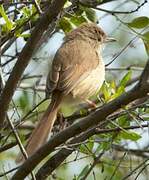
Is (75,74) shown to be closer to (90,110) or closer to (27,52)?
(90,110)

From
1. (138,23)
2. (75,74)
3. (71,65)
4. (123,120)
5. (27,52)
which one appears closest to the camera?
(27,52)

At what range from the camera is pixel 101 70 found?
6.31m

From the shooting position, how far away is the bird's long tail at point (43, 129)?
488cm

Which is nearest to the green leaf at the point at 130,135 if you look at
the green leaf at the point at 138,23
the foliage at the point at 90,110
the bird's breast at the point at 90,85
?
the foliage at the point at 90,110

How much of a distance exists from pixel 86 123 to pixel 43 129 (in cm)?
147

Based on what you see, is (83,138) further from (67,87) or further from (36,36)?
(67,87)

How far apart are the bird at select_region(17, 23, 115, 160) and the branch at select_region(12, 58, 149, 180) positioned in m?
0.98

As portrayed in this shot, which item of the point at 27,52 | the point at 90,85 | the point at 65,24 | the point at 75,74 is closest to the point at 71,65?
the point at 75,74

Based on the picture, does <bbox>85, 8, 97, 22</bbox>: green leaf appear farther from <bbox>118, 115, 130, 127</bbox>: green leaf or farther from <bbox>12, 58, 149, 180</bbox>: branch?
<bbox>12, 58, 149, 180</bbox>: branch

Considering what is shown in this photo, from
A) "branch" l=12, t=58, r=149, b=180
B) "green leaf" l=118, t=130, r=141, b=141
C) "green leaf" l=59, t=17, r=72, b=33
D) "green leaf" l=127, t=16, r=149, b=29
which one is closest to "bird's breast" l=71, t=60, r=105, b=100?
"green leaf" l=59, t=17, r=72, b=33

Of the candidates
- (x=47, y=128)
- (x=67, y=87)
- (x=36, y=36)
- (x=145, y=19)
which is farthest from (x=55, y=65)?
(x=36, y=36)

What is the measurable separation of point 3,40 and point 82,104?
2.12 m

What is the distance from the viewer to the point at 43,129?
17.0ft

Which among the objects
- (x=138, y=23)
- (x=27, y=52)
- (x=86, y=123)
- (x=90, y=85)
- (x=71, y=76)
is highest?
(x=27, y=52)
